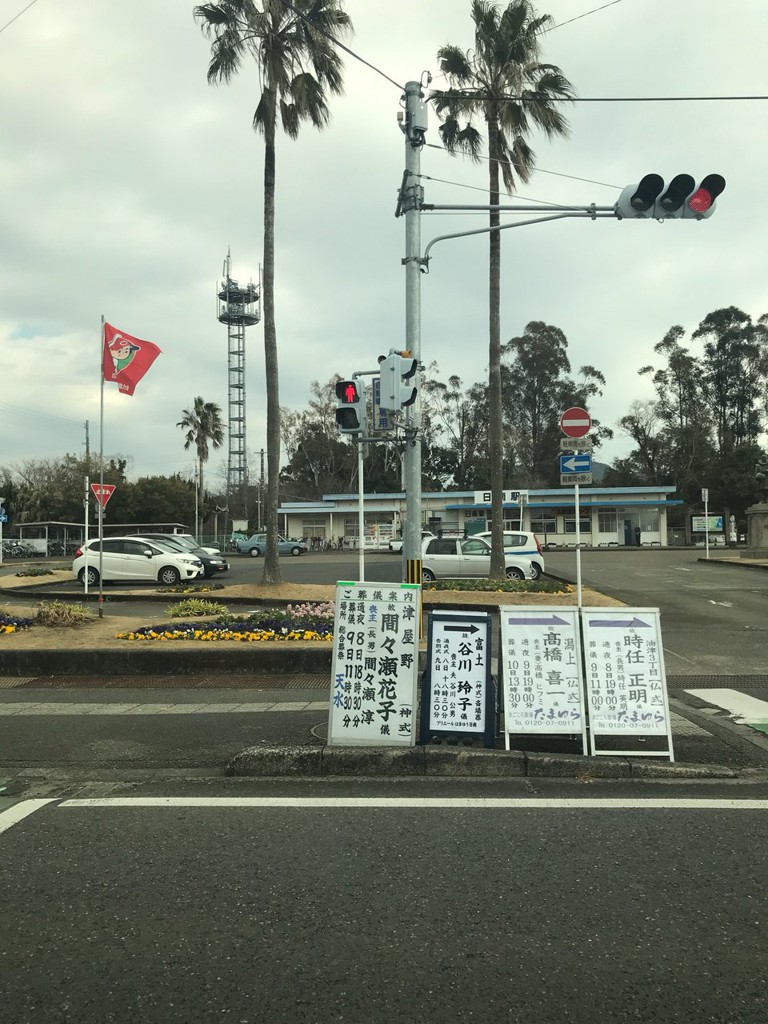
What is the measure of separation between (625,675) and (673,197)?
6252 mm

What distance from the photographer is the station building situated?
58250mm

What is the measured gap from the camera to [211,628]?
1171 centimetres

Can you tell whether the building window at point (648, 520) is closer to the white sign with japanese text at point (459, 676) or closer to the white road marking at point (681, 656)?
the white road marking at point (681, 656)

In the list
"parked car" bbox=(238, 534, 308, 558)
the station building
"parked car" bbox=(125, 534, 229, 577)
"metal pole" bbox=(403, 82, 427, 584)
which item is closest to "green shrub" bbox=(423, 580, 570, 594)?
"metal pole" bbox=(403, 82, 427, 584)

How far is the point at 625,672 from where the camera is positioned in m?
6.14

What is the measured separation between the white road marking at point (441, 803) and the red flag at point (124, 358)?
11107mm

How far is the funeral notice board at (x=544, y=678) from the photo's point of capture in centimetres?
607

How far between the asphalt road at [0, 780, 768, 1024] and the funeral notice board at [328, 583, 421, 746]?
0.80m

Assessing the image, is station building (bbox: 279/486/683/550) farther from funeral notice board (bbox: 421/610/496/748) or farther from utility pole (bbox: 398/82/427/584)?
funeral notice board (bbox: 421/610/496/748)

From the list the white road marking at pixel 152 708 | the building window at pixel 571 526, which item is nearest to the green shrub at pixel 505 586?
the white road marking at pixel 152 708

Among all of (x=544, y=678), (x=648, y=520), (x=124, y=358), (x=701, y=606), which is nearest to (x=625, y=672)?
(x=544, y=678)

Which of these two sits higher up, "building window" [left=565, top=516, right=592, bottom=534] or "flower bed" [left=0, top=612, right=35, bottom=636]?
"building window" [left=565, top=516, right=592, bottom=534]

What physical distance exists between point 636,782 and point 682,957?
2.57 m

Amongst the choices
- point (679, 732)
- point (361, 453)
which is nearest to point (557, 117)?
point (361, 453)
